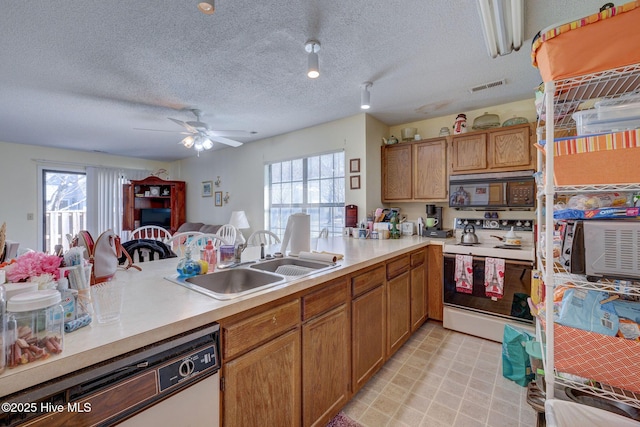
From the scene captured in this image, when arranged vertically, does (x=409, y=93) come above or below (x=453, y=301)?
above

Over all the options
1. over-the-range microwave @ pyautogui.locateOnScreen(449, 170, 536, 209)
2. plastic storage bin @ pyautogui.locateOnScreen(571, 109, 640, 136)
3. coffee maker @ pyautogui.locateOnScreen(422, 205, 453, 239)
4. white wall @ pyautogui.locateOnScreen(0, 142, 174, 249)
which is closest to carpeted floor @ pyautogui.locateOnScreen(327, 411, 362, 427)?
plastic storage bin @ pyautogui.locateOnScreen(571, 109, 640, 136)

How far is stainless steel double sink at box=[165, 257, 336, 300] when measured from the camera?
126 cm

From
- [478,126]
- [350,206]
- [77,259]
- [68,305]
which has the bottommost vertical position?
[68,305]

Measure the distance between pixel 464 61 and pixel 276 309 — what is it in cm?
236

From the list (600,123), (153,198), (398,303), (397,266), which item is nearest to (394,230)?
(397,266)

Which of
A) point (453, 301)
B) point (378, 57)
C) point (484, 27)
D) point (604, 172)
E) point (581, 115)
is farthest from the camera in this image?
point (453, 301)

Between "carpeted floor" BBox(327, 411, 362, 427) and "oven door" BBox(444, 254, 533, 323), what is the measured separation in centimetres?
162

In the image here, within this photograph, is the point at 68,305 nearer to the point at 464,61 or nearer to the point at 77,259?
the point at 77,259

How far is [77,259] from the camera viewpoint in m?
0.87

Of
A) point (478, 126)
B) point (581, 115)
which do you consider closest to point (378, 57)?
point (581, 115)

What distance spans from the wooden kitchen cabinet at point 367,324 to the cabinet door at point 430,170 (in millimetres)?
1634

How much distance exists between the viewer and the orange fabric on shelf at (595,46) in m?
0.89

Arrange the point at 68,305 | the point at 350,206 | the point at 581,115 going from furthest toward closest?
1. the point at 350,206
2. the point at 581,115
3. the point at 68,305

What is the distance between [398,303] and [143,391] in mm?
1888
